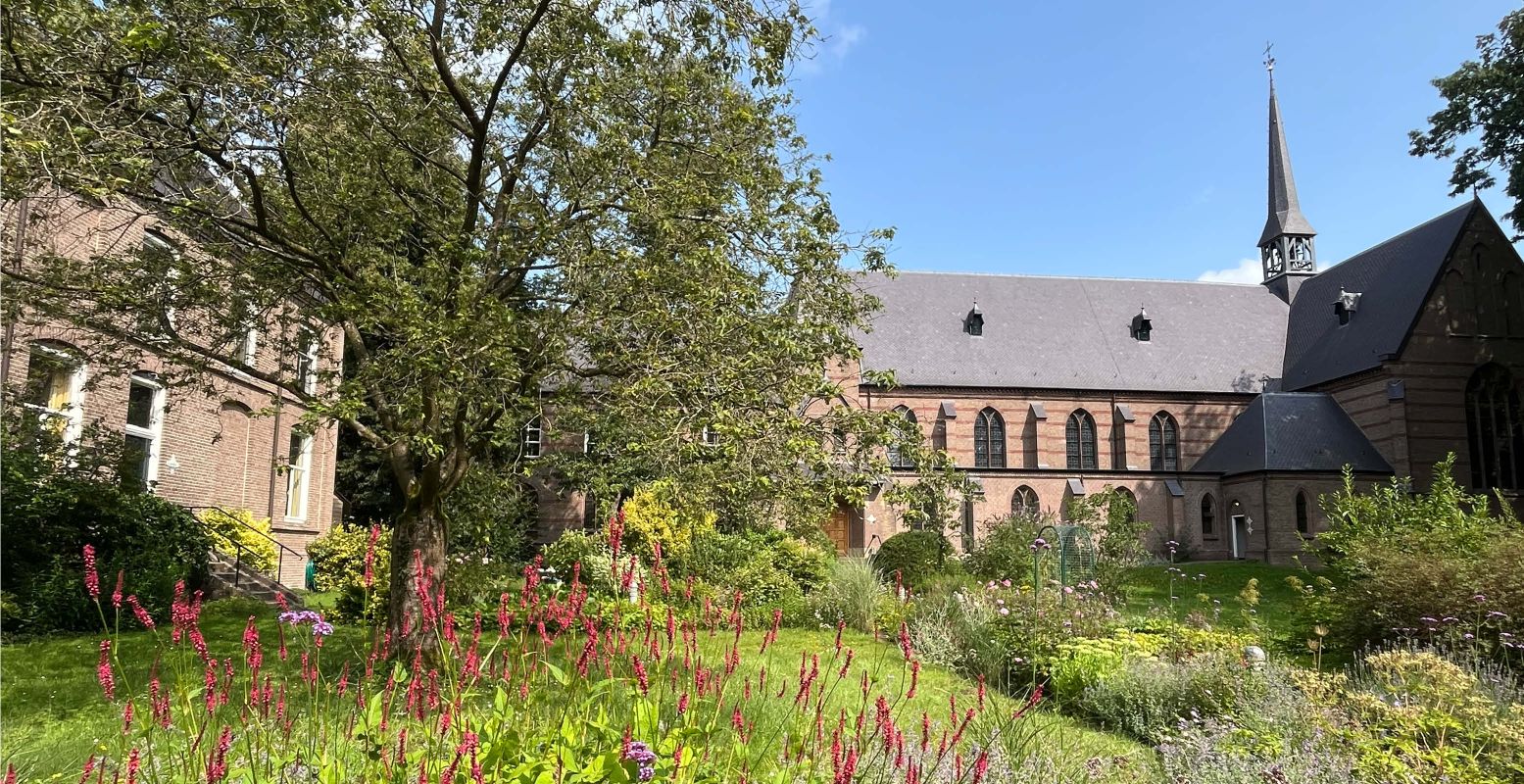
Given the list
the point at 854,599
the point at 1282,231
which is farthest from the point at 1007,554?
the point at 1282,231

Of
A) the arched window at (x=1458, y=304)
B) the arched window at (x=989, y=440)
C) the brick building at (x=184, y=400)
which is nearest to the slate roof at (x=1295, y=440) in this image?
the arched window at (x=1458, y=304)

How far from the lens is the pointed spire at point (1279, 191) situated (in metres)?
36.1

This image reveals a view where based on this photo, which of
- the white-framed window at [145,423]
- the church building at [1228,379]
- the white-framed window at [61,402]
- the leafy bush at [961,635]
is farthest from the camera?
the church building at [1228,379]

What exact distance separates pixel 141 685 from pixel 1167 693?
8510 mm

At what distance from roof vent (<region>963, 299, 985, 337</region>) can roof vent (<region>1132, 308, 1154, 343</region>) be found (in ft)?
20.1

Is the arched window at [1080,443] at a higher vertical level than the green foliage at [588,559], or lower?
higher

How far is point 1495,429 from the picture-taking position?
28375 mm

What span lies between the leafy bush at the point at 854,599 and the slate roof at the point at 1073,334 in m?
19.0

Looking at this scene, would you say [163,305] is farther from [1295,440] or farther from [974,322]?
[1295,440]

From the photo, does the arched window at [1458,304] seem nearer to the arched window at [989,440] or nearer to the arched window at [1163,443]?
the arched window at [1163,443]

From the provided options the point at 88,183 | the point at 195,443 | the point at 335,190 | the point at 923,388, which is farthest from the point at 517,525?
the point at 88,183

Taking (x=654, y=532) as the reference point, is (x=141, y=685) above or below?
below

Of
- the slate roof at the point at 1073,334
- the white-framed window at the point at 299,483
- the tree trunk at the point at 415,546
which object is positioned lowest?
the tree trunk at the point at 415,546

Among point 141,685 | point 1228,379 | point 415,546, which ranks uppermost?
point 1228,379
